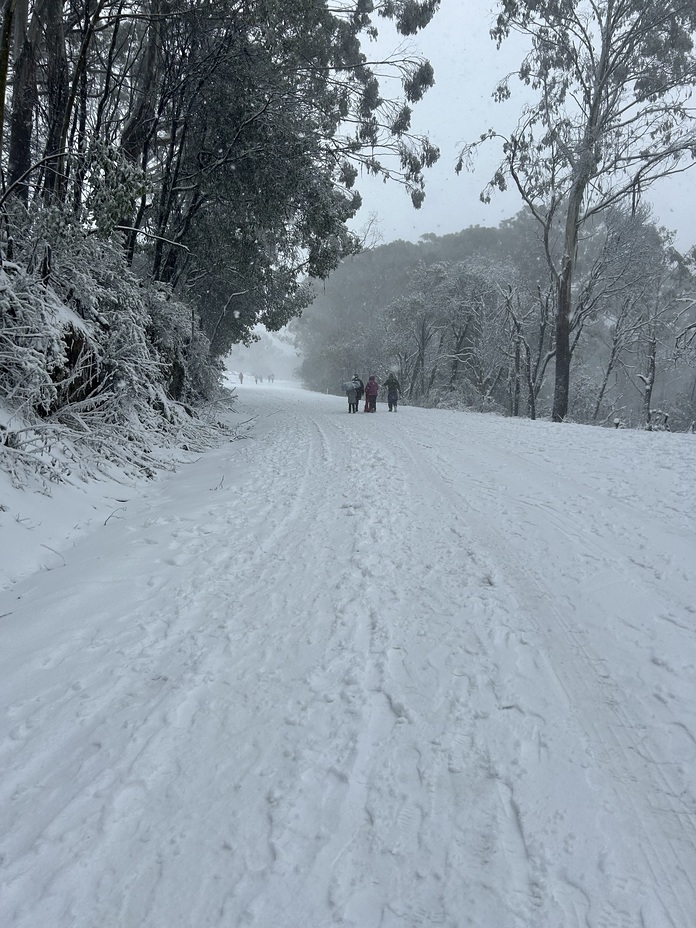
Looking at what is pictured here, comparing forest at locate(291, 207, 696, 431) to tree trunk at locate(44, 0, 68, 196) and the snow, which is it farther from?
tree trunk at locate(44, 0, 68, 196)

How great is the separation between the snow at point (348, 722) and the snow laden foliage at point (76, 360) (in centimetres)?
109

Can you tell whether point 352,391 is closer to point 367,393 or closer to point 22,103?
point 367,393

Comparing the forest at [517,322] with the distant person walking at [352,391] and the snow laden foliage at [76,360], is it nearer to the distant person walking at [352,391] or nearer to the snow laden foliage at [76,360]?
the distant person walking at [352,391]

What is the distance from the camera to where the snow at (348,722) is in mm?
1583

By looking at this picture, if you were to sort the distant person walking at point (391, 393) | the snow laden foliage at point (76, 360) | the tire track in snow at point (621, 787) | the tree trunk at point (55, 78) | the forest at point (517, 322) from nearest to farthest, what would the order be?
the tire track in snow at point (621, 787) → the snow laden foliage at point (76, 360) → the tree trunk at point (55, 78) → the distant person walking at point (391, 393) → the forest at point (517, 322)

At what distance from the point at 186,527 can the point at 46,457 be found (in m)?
1.84

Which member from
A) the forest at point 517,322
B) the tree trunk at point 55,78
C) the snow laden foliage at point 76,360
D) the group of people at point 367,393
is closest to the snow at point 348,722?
the snow laden foliage at point 76,360

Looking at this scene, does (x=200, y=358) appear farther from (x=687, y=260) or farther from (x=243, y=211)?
(x=687, y=260)

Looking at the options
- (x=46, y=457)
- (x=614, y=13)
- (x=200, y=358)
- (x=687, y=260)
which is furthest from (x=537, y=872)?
(x=687, y=260)

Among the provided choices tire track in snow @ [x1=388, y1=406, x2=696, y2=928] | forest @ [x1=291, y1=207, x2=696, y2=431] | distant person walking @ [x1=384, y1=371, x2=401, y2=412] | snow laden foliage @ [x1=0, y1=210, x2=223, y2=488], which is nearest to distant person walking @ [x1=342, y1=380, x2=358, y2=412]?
distant person walking @ [x1=384, y1=371, x2=401, y2=412]

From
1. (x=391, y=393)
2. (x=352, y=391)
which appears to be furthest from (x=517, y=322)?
(x=352, y=391)

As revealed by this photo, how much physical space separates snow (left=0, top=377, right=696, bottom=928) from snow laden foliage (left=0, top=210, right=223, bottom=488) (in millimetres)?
1090

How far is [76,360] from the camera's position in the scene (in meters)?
6.57

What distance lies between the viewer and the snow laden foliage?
4.99 meters
